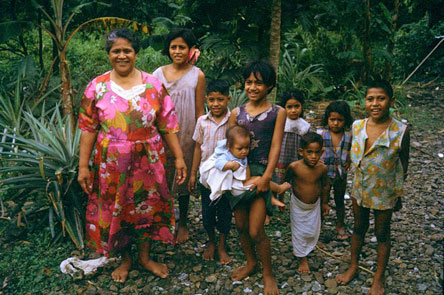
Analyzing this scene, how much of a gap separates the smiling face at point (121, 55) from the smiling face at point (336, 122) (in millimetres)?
1809

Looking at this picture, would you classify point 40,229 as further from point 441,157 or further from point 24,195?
point 441,157

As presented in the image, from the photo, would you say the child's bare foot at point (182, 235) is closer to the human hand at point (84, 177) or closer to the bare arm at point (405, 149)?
the human hand at point (84, 177)

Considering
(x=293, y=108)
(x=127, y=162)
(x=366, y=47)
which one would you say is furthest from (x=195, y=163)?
(x=366, y=47)

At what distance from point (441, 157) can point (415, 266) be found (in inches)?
106

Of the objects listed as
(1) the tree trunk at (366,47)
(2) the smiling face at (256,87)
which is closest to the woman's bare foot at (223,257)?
(2) the smiling face at (256,87)

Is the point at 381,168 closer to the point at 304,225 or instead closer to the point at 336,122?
the point at 304,225

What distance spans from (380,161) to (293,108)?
121 centimetres

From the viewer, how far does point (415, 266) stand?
3.30 metres

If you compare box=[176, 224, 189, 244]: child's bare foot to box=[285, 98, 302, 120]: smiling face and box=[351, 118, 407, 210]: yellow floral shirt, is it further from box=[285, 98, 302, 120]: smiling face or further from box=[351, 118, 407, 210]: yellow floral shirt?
box=[351, 118, 407, 210]: yellow floral shirt

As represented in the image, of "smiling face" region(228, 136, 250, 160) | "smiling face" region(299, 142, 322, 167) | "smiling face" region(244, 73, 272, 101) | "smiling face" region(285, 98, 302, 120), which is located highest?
"smiling face" region(244, 73, 272, 101)

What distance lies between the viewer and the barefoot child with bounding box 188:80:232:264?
324 centimetres

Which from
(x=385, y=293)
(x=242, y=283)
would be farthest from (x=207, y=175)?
(x=385, y=293)

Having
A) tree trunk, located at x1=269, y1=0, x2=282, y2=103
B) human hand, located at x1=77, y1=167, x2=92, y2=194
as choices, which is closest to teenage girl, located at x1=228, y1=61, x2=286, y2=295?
human hand, located at x1=77, y1=167, x2=92, y2=194

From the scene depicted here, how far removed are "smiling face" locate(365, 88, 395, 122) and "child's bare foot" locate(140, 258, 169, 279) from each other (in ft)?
6.47
